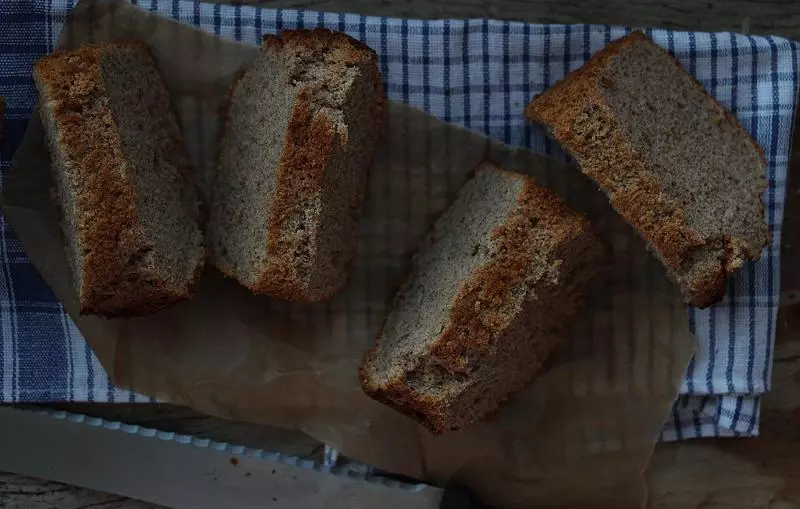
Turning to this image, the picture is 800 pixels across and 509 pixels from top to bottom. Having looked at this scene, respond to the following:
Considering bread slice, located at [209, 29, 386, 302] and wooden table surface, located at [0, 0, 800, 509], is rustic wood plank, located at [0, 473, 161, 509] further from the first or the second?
bread slice, located at [209, 29, 386, 302]

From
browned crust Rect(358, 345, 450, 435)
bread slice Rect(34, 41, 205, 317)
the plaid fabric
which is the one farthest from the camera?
the plaid fabric

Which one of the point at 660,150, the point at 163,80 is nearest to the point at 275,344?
the point at 163,80

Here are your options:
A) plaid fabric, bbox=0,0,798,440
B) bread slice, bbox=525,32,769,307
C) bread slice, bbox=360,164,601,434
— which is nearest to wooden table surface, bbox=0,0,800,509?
plaid fabric, bbox=0,0,798,440

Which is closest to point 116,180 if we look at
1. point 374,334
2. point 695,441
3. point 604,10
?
point 374,334

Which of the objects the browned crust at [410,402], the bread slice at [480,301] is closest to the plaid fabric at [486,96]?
the bread slice at [480,301]

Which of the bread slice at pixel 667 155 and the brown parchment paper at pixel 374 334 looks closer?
the bread slice at pixel 667 155

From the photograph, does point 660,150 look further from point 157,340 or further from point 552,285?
point 157,340

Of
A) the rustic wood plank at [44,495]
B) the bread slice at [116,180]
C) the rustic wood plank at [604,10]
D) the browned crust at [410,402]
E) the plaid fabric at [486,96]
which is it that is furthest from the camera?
the rustic wood plank at [44,495]

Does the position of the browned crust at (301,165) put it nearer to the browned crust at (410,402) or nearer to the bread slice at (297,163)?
the bread slice at (297,163)

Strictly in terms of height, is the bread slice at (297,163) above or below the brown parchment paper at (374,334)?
above
